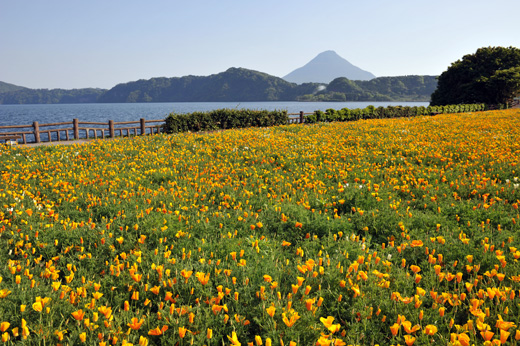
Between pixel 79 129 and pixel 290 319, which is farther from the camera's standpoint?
pixel 79 129

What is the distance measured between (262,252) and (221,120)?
22.7m

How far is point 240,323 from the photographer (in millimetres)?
2848

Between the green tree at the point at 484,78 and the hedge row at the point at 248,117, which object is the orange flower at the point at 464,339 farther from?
the green tree at the point at 484,78

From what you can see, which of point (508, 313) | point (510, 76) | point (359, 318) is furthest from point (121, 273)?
point (510, 76)

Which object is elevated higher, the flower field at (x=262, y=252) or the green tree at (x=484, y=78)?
the green tree at (x=484, y=78)

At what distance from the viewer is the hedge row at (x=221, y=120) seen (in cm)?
2319

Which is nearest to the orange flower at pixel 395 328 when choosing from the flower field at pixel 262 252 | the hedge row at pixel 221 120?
the flower field at pixel 262 252

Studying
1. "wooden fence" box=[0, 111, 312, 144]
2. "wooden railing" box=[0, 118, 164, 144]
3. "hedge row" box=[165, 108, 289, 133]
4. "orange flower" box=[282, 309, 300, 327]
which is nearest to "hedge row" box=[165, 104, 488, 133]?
"hedge row" box=[165, 108, 289, 133]

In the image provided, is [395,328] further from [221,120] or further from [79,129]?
[79,129]

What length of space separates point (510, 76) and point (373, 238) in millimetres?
57843

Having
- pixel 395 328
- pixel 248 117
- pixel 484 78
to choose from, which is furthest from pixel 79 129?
pixel 484 78

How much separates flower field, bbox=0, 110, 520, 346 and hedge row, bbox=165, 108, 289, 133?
13612 mm

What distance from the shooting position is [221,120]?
85.0ft

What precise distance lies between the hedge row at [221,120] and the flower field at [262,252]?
13612 millimetres
